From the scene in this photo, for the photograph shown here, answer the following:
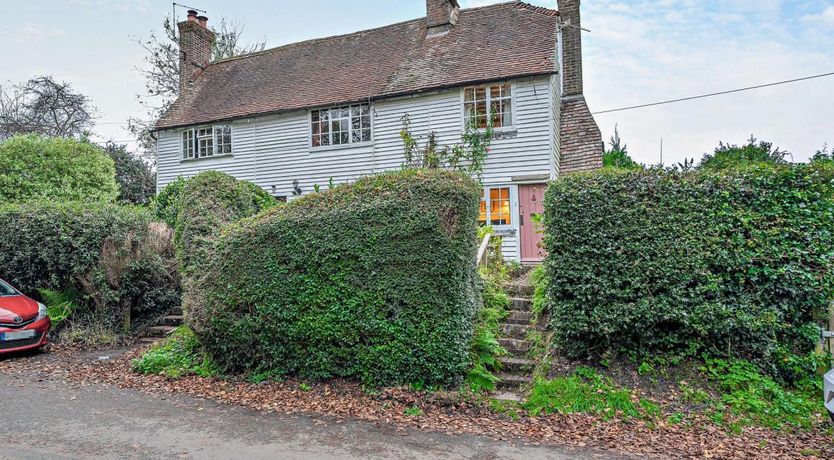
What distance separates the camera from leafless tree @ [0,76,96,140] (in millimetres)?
25656

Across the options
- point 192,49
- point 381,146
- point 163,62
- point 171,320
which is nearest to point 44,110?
point 163,62

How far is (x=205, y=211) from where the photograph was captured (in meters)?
8.33

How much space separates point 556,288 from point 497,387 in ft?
4.89

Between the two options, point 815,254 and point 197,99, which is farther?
point 197,99

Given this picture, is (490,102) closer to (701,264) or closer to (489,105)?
(489,105)

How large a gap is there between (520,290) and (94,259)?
8.20 m

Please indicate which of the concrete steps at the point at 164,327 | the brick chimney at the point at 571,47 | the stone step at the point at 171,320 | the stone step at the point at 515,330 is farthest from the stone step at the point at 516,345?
the brick chimney at the point at 571,47

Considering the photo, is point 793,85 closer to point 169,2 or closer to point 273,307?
point 273,307

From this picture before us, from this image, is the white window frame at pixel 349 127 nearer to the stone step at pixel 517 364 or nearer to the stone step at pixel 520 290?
the stone step at pixel 520 290

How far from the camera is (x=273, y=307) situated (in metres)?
6.42

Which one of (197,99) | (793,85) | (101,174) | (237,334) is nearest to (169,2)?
(197,99)

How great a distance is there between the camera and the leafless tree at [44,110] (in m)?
25.7

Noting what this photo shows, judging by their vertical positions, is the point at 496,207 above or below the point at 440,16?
below

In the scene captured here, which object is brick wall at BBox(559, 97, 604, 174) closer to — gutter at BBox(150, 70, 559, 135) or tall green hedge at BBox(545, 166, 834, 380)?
gutter at BBox(150, 70, 559, 135)
